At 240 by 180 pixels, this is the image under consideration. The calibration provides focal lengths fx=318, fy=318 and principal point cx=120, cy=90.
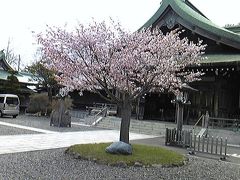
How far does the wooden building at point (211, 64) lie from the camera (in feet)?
78.9

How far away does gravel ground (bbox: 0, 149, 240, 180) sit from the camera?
27.6 ft

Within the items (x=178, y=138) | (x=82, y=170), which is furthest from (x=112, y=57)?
(x=178, y=138)

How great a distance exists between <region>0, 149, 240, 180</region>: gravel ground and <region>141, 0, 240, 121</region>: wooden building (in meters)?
13.0

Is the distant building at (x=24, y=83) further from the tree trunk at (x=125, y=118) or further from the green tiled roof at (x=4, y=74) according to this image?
the tree trunk at (x=125, y=118)

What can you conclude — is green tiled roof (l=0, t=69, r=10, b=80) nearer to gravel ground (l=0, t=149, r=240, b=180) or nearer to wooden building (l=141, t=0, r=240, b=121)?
wooden building (l=141, t=0, r=240, b=121)

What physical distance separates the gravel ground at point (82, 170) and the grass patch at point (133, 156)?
0.34 meters

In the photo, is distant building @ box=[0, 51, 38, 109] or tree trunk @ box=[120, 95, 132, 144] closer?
tree trunk @ box=[120, 95, 132, 144]

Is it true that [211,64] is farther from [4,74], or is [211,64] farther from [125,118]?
[4,74]

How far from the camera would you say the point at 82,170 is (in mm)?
9211

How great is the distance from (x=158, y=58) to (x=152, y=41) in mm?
847

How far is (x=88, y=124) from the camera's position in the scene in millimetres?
28422

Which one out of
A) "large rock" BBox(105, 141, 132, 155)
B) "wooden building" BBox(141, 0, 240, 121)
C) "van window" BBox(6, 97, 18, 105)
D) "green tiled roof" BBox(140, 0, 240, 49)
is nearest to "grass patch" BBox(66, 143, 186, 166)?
"large rock" BBox(105, 141, 132, 155)

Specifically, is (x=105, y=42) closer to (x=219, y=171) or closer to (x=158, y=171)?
(x=158, y=171)

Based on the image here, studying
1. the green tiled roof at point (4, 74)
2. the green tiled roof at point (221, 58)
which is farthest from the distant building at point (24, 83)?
the green tiled roof at point (221, 58)
